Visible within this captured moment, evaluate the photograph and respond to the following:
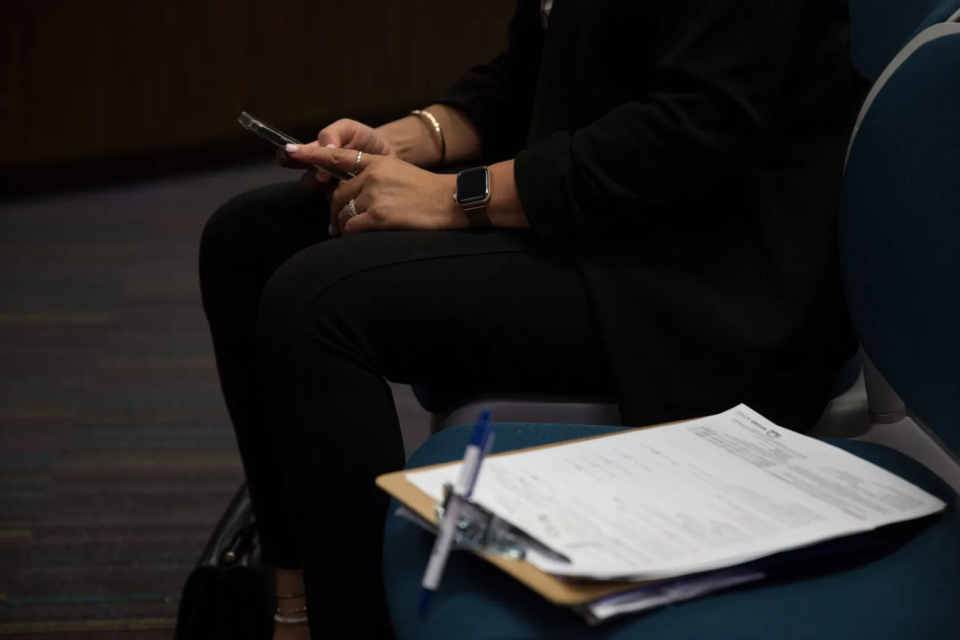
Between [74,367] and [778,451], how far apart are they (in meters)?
1.89

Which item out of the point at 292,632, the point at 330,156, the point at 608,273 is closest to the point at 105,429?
the point at 292,632

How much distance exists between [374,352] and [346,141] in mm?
410

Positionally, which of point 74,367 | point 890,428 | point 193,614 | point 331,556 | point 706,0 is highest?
A: point 706,0

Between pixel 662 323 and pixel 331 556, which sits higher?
pixel 662 323

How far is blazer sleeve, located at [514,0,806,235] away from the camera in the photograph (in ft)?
2.89

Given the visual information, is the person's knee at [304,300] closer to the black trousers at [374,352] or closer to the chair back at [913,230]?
the black trousers at [374,352]

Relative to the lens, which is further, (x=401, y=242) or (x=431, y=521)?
(x=401, y=242)

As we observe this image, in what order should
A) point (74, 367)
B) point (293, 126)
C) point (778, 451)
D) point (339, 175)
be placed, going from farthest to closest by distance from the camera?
point (293, 126) < point (74, 367) < point (339, 175) < point (778, 451)

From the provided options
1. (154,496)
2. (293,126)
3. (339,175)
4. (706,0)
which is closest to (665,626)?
(706,0)

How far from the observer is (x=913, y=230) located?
80cm

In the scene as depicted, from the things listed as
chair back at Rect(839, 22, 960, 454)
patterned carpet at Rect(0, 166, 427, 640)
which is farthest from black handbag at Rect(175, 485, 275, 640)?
chair back at Rect(839, 22, 960, 454)

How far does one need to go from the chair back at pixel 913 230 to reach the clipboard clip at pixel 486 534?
350mm

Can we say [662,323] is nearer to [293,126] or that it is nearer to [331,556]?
[331,556]

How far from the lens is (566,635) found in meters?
0.56
